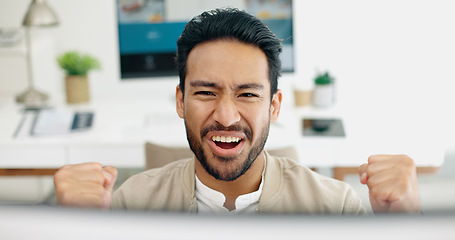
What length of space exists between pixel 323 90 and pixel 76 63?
1.70ft

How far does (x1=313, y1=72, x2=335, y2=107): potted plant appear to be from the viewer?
119cm

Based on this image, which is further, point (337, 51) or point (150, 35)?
point (337, 51)

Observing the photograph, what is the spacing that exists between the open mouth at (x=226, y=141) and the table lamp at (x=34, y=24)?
0.86 metres

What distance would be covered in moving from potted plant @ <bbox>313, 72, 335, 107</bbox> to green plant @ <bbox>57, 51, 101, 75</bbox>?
47cm

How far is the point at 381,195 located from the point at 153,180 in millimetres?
214

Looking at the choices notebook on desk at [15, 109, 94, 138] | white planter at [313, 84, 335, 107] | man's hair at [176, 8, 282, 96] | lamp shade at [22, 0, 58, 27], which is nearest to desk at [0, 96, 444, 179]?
notebook on desk at [15, 109, 94, 138]

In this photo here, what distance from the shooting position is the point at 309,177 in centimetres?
48

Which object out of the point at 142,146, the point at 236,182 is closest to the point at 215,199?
the point at 236,182

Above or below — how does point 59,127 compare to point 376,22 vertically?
below

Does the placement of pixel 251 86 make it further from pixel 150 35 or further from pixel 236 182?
pixel 150 35

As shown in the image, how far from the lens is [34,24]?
1.16 meters

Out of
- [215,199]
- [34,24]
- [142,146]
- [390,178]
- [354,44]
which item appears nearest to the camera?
[390,178]

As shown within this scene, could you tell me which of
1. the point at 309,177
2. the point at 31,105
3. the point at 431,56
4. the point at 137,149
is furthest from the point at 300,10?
the point at 309,177

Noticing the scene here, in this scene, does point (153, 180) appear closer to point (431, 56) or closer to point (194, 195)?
point (194, 195)
